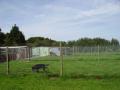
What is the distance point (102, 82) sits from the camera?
12.7 meters

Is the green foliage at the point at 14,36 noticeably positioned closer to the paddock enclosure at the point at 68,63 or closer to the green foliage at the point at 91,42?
the green foliage at the point at 91,42

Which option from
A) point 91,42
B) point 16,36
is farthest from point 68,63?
point 16,36

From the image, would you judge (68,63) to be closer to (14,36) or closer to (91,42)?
(91,42)

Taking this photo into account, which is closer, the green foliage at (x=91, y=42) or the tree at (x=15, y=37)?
the green foliage at (x=91, y=42)

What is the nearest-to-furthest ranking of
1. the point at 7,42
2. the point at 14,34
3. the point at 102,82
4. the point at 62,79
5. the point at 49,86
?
the point at 49,86 → the point at 102,82 → the point at 62,79 → the point at 7,42 → the point at 14,34

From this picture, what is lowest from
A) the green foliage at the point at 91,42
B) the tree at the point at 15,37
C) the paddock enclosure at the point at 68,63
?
the paddock enclosure at the point at 68,63

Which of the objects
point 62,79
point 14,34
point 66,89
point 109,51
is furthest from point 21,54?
point 14,34

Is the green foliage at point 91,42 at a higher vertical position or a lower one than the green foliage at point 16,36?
lower

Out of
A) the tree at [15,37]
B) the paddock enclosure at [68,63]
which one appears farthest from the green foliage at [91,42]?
the tree at [15,37]

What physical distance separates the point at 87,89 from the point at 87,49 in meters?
49.5

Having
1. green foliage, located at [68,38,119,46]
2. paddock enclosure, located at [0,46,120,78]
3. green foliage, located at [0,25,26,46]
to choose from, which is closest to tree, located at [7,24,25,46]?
green foliage, located at [0,25,26,46]

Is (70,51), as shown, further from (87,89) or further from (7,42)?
(87,89)

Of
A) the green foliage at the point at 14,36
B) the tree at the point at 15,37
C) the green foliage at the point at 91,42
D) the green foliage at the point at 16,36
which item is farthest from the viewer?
the green foliage at the point at 16,36

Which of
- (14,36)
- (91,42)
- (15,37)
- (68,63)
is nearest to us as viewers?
(68,63)
